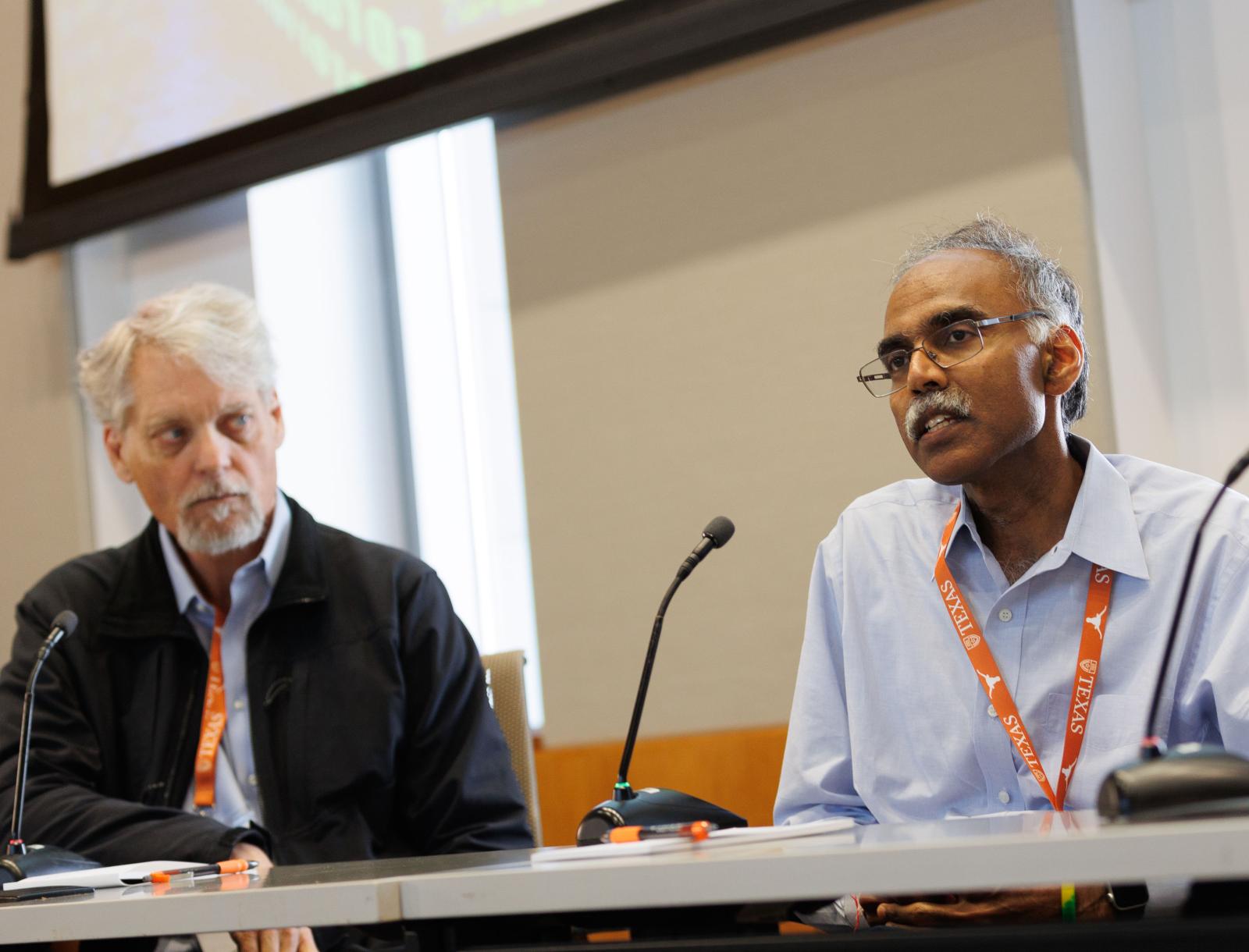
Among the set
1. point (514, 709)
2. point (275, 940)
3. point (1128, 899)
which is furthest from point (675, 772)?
point (1128, 899)

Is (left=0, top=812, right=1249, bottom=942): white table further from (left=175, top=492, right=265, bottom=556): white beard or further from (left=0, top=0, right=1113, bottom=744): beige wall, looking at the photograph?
(left=0, top=0, right=1113, bottom=744): beige wall

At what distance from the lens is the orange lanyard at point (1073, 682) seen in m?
1.77

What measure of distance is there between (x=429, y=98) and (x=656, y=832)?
2.58m

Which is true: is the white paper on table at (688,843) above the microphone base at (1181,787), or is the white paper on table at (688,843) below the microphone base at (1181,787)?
below

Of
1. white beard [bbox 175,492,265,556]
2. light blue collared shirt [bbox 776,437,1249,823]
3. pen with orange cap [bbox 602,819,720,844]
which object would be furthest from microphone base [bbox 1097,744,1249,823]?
white beard [bbox 175,492,265,556]

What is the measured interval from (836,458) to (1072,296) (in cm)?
105

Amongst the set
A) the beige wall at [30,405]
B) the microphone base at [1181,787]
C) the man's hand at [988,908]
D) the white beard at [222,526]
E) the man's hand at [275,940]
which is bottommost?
the man's hand at [275,940]

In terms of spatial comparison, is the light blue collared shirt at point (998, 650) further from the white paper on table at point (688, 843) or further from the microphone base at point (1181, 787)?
the microphone base at point (1181, 787)

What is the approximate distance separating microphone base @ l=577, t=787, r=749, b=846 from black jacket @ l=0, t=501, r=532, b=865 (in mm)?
814

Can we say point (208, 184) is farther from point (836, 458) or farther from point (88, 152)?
point (836, 458)

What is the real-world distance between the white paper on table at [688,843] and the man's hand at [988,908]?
0.13 meters

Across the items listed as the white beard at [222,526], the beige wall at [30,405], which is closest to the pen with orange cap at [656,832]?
the white beard at [222,526]

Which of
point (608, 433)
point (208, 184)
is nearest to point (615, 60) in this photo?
point (608, 433)

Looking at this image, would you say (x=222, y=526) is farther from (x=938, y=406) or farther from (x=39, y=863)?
(x=938, y=406)
